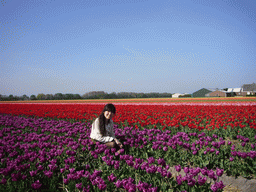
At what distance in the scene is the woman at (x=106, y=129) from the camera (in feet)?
16.6

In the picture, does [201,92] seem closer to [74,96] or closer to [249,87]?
[249,87]

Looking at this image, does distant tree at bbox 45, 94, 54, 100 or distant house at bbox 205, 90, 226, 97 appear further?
distant house at bbox 205, 90, 226, 97

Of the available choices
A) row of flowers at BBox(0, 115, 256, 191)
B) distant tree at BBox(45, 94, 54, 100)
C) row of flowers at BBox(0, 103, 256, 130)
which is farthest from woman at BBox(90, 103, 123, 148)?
distant tree at BBox(45, 94, 54, 100)

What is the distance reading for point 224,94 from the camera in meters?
78.7

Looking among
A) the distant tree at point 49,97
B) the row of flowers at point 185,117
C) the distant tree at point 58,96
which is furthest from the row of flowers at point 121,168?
the distant tree at point 49,97

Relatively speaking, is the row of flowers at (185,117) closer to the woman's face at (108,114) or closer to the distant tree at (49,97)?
the woman's face at (108,114)

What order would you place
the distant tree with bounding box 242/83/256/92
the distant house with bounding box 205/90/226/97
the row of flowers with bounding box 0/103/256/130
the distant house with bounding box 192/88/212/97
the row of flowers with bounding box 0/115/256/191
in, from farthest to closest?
1. the distant tree with bounding box 242/83/256/92
2. the distant house with bounding box 192/88/212/97
3. the distant house with bounding box 205/90/226/97
4. the row of flowers with bounding box 0/103/256/130
5. the row of flowers with bounding box 0/115/256/191

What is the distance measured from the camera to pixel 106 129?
5.48 metres

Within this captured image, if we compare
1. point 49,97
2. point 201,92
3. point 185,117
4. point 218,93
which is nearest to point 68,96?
point 49,97

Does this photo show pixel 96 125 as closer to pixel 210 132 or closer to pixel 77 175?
pixel 77 175

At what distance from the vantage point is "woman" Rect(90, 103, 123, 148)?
5.05 meters

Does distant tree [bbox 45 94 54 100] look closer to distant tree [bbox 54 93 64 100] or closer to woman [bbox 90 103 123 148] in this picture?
distant tree [bbox 54 93 64 100]

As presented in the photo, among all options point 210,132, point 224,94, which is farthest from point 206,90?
point 210,132

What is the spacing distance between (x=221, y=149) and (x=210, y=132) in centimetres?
238
